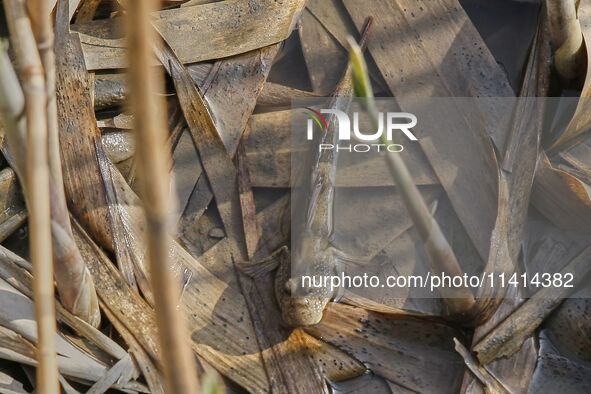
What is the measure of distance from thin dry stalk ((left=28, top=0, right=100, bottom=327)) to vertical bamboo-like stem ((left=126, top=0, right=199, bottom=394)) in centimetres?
13

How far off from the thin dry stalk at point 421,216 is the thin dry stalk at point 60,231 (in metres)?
0.19

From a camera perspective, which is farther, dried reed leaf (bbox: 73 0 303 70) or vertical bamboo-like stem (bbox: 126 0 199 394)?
dried reed leaf (bbox: 73 0 303 70)

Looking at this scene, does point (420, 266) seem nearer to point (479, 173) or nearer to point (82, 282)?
point (479, 173)

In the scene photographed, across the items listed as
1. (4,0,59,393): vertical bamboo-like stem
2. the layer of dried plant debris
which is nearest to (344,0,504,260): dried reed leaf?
the layer of dried plant debris

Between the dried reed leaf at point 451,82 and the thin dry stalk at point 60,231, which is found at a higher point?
the dried reed leaf at point 451,82

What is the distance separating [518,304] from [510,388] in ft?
0.51

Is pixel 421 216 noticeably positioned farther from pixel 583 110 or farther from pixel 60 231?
pixel 583 110

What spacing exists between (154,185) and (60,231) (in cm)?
76

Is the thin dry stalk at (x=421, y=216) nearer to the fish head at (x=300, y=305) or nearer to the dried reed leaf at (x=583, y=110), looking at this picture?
the fish head at (x=300, y=305)

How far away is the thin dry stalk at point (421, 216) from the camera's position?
18.0 inches

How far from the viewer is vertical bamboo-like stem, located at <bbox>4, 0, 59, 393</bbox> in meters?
0.45

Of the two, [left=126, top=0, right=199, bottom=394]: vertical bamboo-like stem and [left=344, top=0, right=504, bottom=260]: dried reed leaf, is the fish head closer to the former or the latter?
[left=344, top=0, right=504, bottom=260]: dried reed leaf

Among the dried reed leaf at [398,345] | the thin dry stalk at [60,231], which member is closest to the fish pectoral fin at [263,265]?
the dried reed leaf at [398,345]

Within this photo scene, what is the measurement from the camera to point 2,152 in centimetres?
145
